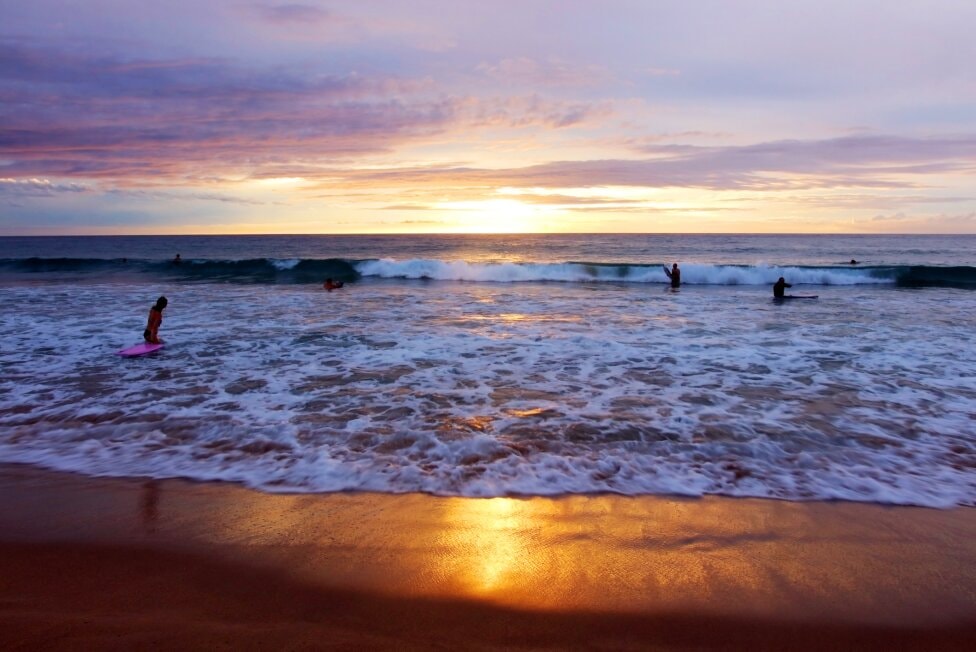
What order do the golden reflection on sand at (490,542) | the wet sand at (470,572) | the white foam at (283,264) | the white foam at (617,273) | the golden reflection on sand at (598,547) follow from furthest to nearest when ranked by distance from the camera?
the white foam at (283,264) < the white foam at (617,273) < the golden reflection on sand at (490,542) < the golden reflection on sand at (598,547) < the wet sand at (470,572)

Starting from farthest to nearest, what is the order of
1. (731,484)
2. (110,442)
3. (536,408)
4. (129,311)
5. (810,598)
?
(129,311), (536,408), (110,442), (731,484), (810,598)

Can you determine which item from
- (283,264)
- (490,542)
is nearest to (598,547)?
(490,542)

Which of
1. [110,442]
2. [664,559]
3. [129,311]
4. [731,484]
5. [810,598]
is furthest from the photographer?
[129,311]

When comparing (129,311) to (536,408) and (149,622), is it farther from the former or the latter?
(149,622)

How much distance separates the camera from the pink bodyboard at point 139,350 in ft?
35.1

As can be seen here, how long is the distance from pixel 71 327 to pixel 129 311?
11.0ft

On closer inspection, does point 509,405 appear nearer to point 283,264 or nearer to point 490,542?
point 490,542

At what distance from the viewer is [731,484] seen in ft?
16.7

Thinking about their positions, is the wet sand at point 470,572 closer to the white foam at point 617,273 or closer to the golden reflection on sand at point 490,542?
the golden reflection on sand at point 490,542

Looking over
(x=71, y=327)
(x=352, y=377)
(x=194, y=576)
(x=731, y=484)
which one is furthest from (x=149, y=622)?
(x=71, y=327)

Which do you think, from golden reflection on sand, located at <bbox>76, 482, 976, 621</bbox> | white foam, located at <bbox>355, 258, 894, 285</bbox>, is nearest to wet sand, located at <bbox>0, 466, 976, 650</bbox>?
golden reflection on sand, located at <bbox>76, 482, 976, 621</bbox>

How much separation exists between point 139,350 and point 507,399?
7152 mm

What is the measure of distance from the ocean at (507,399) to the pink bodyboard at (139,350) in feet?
0.81

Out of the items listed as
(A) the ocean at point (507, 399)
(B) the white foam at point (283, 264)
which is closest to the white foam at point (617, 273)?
(B) the white foam at point (283, 264)
